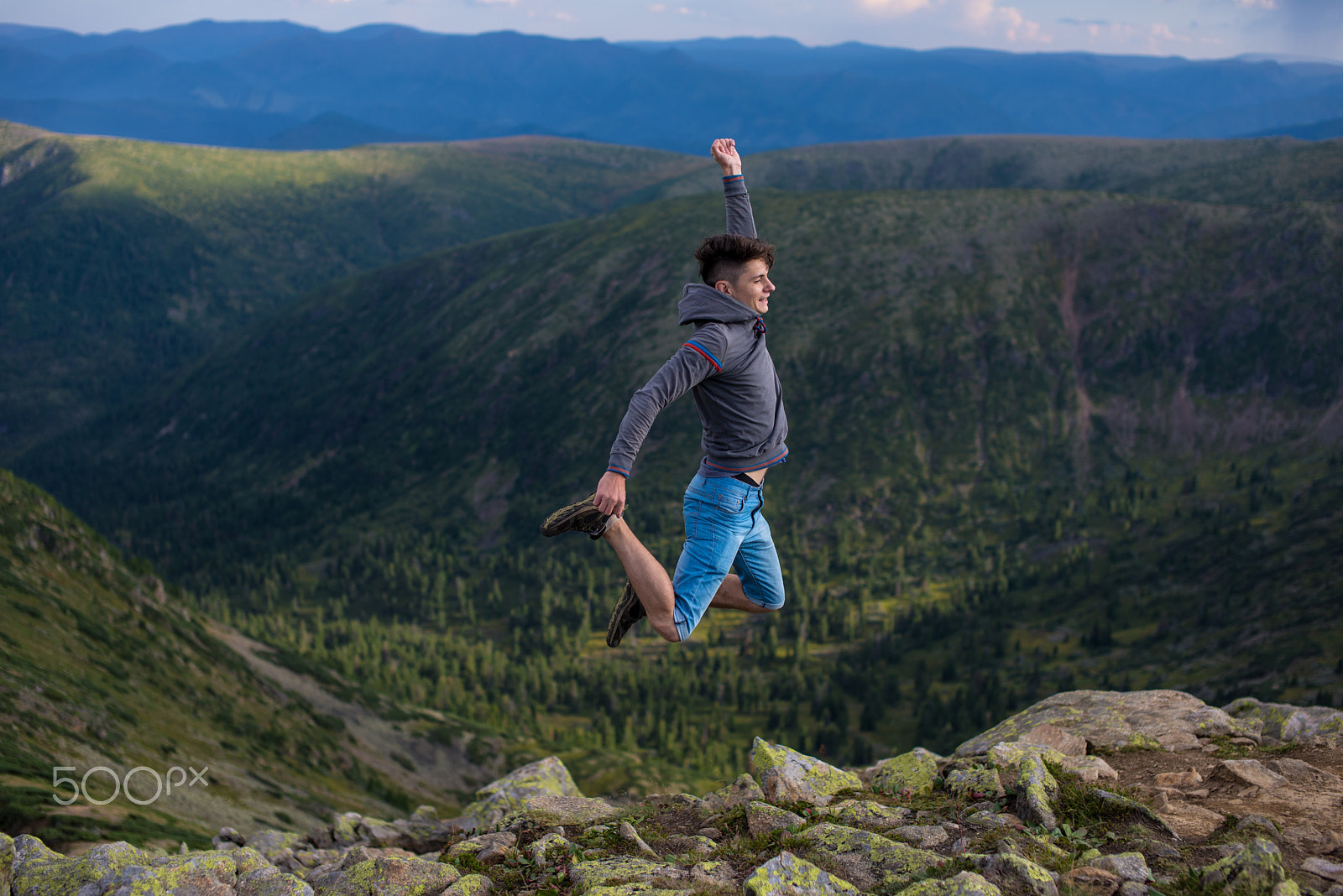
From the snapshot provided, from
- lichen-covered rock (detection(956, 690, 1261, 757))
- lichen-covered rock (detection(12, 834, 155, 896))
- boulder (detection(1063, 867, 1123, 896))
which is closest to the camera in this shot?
boulder (detection(1063, 867, 1123, 896))

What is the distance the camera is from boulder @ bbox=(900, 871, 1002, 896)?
898 centimetres

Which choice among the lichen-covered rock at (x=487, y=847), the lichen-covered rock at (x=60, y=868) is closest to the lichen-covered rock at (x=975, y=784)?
the lichen-covered rock at (x=487, y=847)

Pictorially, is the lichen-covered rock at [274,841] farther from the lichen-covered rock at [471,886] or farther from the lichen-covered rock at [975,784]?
the lichen-covered rock at [975,784]

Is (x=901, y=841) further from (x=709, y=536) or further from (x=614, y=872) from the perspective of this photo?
(x=709, y=536)

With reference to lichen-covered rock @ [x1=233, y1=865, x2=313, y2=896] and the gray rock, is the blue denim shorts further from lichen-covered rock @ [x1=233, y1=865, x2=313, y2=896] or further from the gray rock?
lichen-covered rock @ [x1=233, y1=865, x2=313, y2=896]

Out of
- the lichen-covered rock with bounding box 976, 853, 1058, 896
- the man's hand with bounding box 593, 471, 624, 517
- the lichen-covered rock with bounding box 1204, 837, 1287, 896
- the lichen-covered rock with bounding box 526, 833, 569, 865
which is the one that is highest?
the man's hand with bounding box 593, 471, 624, 517

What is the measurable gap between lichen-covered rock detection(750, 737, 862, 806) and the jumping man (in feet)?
13.0

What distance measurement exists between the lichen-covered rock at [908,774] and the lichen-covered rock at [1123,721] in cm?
102

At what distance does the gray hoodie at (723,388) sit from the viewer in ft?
33.8

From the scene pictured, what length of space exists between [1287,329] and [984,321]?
57695 millimetres

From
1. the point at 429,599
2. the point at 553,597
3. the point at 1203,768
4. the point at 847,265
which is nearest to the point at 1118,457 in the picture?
the point at 847,265

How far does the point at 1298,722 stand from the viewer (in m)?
15.2

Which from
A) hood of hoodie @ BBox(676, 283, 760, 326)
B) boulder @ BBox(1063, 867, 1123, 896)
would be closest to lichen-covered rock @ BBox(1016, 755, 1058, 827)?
boulder @ BBox(1063, 867, 1123, 896)

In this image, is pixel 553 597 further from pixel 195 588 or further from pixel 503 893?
pixel 503 893
